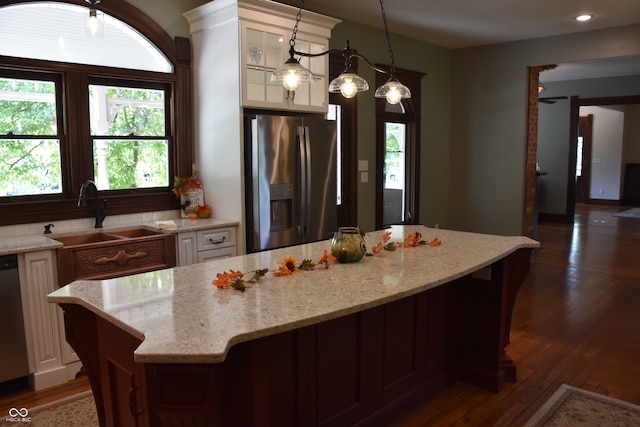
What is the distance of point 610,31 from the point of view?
18.7 ft

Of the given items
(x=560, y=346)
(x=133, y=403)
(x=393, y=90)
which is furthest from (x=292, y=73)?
(x=560, y=346)

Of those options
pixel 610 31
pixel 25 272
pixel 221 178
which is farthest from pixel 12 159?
pixel 610 31

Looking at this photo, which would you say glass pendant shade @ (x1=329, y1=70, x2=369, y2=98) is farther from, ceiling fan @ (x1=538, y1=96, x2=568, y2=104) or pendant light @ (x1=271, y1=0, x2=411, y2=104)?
ceiling fan @ (x1=538, y1=96, x2=568, y2=104)

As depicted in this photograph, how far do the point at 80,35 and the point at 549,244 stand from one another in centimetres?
686

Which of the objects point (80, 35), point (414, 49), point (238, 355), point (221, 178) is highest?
point (414, 49)

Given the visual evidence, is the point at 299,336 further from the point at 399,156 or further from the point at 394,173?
the point at 399,156

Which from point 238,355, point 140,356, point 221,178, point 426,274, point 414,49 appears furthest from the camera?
point 414,49

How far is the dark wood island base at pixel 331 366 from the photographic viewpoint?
1.62 m

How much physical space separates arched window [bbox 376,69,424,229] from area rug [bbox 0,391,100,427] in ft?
12.3

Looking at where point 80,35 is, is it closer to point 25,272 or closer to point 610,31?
point 25,272

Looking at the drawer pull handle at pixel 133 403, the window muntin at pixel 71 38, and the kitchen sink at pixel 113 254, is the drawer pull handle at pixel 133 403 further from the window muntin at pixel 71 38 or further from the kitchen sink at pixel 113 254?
the window muntin at pixel 71 38

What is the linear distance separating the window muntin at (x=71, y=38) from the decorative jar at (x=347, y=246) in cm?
216

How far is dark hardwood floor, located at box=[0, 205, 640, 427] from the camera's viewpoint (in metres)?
2.88

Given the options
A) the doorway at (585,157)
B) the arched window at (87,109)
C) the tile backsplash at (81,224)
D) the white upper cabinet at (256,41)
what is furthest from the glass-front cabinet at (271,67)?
the doorway at (585,157)
